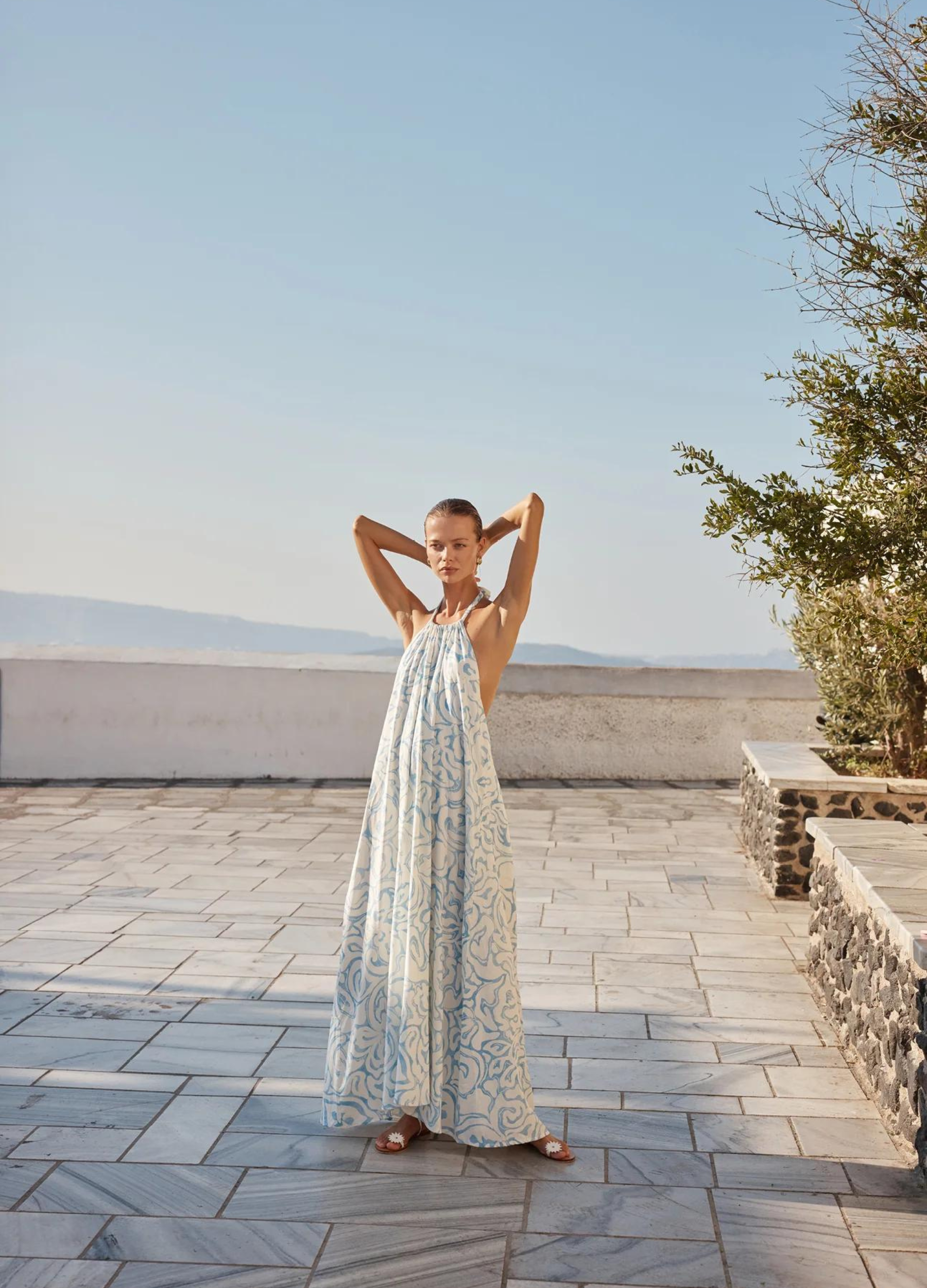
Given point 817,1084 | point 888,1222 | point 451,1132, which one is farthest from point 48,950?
point 888,1222

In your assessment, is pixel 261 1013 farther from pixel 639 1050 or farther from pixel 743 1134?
pixel 743 1134

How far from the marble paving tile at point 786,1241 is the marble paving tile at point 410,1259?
48cm

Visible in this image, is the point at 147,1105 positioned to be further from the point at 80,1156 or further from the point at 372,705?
the point at 372,705

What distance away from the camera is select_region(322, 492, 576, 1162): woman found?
2625 millimetres

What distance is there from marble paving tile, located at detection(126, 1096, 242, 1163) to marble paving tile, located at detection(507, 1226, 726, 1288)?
850mm

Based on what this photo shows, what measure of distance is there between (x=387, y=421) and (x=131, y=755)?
113ft

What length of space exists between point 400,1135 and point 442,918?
0.55m

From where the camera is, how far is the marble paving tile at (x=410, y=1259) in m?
2.13

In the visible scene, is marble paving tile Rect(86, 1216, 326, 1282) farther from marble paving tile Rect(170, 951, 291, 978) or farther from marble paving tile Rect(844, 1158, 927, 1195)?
marble paving tile Rect(170, 951, 291, 978)

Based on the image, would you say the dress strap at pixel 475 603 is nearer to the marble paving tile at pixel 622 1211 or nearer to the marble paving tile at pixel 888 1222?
the marble paving tile at pixel 622 1211

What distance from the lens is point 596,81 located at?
915 cm

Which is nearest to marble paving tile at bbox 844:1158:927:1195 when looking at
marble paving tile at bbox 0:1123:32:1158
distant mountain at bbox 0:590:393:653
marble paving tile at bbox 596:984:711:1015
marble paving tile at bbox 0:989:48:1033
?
marble paving tile at bbox 596:984:711:1015

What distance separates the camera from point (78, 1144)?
2709mm

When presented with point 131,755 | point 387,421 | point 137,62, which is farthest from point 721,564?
point 387,421
